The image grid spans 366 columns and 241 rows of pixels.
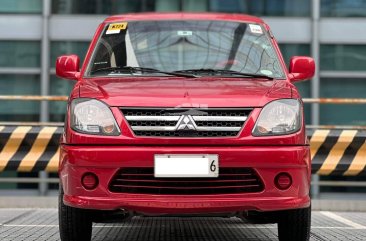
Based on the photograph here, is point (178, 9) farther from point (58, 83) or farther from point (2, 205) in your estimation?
point (2, 205)

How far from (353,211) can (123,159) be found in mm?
5171

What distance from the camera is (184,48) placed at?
5691 millimetres

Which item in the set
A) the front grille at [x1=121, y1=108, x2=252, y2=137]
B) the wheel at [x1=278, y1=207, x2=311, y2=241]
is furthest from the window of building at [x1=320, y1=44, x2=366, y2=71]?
the front grille at [x1=121, y1=108, x2=252, y2=137]

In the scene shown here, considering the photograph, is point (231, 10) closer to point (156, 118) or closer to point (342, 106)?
point (342, 106)

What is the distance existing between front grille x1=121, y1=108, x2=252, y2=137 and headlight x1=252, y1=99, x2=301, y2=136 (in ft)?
0.38

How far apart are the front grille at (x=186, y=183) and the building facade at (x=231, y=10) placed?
27.8 feet

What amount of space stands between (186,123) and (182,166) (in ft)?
0.93

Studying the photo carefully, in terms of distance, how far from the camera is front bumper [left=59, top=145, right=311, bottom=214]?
444cm

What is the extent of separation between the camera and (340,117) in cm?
1291

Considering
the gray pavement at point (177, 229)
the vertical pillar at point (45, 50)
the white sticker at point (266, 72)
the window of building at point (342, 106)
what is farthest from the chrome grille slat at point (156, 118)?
the window of building at point (342, 106)

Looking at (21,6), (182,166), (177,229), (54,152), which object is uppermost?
(21,6)

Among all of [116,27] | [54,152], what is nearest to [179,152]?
[116,27]

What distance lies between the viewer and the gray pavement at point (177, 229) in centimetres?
625

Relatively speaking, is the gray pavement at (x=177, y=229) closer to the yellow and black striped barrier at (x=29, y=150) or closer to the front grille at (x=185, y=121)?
the yellow and black striped barrier at (x=29, y=150)
